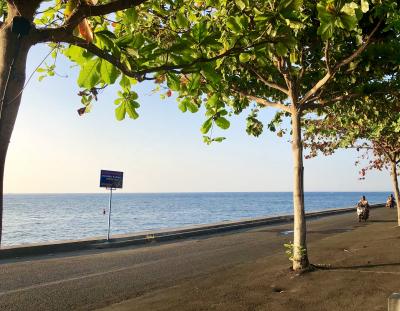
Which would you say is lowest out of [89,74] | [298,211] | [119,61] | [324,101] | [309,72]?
[298,211]

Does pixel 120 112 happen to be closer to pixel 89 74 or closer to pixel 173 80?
pixel 173 80

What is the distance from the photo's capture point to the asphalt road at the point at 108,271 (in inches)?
349

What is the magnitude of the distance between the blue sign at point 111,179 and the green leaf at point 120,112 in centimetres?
1501

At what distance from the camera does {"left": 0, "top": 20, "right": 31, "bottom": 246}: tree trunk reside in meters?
2.56

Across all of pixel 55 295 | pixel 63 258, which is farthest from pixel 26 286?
pixel 63 258

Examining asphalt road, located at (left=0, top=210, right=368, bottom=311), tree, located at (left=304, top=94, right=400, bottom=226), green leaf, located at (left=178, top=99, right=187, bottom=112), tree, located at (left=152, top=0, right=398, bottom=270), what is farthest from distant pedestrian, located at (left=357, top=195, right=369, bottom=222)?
green leaf, located at (left=178, top=99, right=187, bottom=112)

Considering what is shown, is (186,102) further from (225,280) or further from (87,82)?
(225,280)

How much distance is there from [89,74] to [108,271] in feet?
31.4

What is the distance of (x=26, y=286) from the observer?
994cm

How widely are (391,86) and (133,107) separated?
8658mm

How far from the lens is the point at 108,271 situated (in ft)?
38.6

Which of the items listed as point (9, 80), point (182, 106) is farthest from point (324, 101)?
point (9, 80)

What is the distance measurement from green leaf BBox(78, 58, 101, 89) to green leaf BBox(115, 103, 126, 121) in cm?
76

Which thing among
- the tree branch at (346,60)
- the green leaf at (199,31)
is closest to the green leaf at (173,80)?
the green leaf at (199,31)
